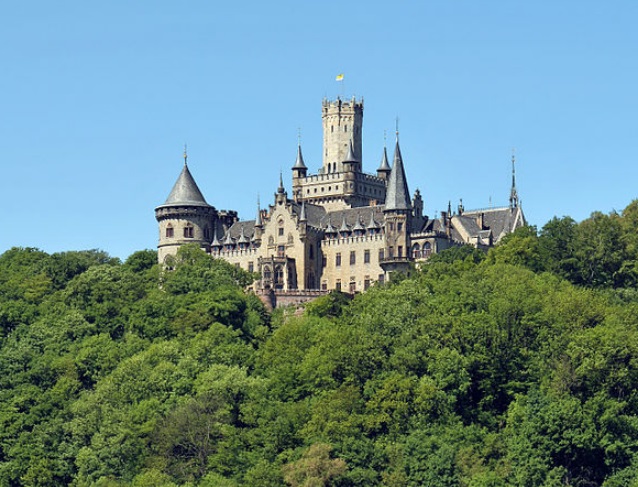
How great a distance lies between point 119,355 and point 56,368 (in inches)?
170

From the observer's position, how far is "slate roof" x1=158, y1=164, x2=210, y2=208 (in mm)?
154375

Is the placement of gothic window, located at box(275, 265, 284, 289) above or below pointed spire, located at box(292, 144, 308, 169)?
below

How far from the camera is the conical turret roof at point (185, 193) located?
506ft

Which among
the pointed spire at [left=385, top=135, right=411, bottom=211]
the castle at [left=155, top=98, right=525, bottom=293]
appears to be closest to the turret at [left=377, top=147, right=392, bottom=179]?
the castle at [left=155, top=98, right=525, bottom=293]

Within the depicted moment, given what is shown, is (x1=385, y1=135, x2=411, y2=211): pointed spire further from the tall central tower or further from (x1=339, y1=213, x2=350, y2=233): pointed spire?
the tall central tower

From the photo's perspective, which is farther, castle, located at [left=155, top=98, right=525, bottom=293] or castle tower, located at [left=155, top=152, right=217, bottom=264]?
castle tower, located at [left=155, top=152, right=217, bottom=264]

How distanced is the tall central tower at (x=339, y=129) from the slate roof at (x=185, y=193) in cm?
1190

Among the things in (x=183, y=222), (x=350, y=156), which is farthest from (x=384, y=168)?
(x=183, y=222)

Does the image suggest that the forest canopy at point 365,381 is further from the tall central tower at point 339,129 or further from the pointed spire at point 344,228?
the tall central tower at point 339,129

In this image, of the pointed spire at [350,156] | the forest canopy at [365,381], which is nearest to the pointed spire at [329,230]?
the pointed spire at [350,156]

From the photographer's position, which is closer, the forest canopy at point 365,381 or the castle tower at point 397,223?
the forest canopy at point 365,381

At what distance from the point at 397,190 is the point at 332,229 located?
7.21 m

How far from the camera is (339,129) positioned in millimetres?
163875

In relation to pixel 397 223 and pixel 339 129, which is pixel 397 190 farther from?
pixel 339 129
